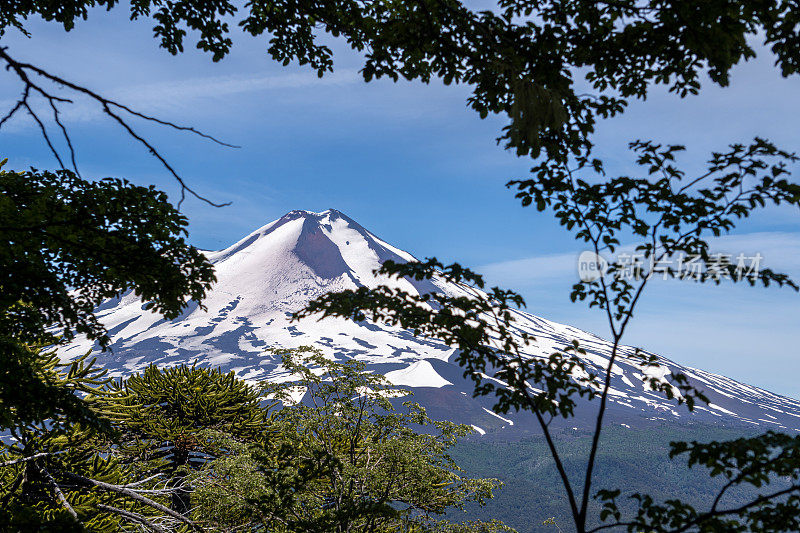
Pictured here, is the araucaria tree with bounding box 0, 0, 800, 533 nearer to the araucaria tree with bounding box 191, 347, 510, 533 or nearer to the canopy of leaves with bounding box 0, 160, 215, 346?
the canopy of leaves with bounding box 0, 160, 215, 346

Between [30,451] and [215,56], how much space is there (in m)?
8.16

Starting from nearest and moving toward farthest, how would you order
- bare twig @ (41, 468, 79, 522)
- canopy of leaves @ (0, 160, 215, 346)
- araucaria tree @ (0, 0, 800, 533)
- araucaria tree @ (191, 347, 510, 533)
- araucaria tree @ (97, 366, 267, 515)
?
araucaria tree @ (0, 0, 800, 533) → canopy of leaves @ (0, 160, 215, 346) → bare twig @ (41, 468, 79, 522) → araucaria tree @ (191, 347, 510, 533) → araucaria tree @ (97, 366, 267, 515)

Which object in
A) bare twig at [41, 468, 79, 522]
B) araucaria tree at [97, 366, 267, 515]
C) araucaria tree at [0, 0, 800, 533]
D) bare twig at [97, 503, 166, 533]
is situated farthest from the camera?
araucaria tree at [97, 366, 267, 515]

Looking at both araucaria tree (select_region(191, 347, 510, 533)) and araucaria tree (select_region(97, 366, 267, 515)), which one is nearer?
araucaria tree (select_region(191, 347, 510, 533))

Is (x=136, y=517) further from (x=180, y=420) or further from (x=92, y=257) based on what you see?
(x=92, y=257)

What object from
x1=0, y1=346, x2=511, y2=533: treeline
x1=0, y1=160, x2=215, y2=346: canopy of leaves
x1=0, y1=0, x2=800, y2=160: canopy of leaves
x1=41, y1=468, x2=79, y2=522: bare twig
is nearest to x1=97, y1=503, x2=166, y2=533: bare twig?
x1=0, y1=346, x2=511, y2=533: treeline

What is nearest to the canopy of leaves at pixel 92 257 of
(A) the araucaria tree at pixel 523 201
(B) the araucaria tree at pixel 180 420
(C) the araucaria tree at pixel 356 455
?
(A) the araucaria tree at pixel 523 201

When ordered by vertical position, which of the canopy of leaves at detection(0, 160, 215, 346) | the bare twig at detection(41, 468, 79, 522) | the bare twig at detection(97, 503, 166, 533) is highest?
the canopy of leaves at detection(0, 160, 215, 346)

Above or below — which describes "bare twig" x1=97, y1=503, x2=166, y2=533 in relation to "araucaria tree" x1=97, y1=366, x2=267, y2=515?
below

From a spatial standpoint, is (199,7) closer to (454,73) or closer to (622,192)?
(454,73)

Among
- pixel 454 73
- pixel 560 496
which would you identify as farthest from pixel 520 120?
pixel 560 496

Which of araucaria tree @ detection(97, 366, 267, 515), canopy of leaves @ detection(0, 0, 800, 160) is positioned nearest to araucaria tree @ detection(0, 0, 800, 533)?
canopy of leaves @ detection(0, 0, 800, 160)

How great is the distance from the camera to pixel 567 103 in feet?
12.9

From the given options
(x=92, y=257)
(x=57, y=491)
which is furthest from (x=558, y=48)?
(x=57, y=491)
